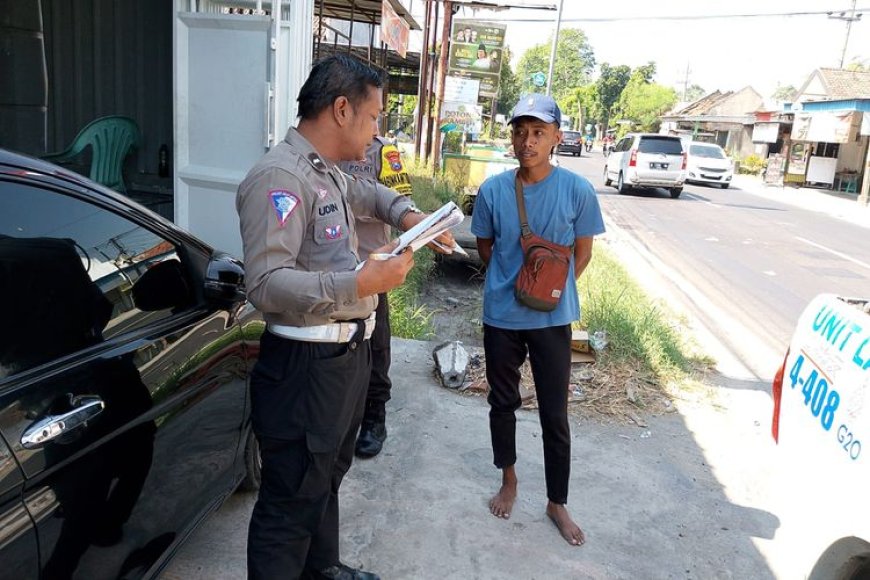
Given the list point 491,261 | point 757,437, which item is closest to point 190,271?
point 491,261

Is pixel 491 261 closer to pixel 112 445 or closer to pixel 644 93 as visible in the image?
pixel 112 445

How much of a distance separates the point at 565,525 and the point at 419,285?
15.3ft

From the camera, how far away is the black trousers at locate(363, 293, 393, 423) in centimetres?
348

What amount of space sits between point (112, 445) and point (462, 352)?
3.12 metres

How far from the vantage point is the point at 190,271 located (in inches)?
92.4

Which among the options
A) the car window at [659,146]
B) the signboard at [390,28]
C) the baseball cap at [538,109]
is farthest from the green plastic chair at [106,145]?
the car window at [659,146]

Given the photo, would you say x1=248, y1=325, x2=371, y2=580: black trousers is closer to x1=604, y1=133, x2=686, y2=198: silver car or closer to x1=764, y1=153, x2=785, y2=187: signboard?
x1=604, y1=133, x2=686, y2=198: silver car

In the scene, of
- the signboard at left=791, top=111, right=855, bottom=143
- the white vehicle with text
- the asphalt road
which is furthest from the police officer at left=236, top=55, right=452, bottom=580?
the signboard at left=791, top=111, right=855, bottom=143

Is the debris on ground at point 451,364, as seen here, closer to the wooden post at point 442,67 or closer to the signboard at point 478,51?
the wooden post at point 442,67

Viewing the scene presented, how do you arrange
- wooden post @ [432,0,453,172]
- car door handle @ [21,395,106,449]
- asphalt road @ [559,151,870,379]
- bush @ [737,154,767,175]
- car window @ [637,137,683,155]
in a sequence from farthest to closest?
1. bush @ [737,154,767,175]
2. car window @ [637,137,683,155]
3. wooden post @ [432,0,453,172]
4. asphalt road @ [559,151,870,379]
5. car door handle @ [21,395,106,449]

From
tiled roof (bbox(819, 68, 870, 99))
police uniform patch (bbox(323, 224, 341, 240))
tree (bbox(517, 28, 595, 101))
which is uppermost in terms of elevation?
tree (bbox(517, 28, 595, 101))

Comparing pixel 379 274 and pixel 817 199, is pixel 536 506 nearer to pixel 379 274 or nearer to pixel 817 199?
pixel 379 274

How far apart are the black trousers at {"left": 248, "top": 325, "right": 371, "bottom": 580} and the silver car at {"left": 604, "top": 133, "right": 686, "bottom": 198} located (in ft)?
62.1

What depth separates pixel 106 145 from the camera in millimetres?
6242
